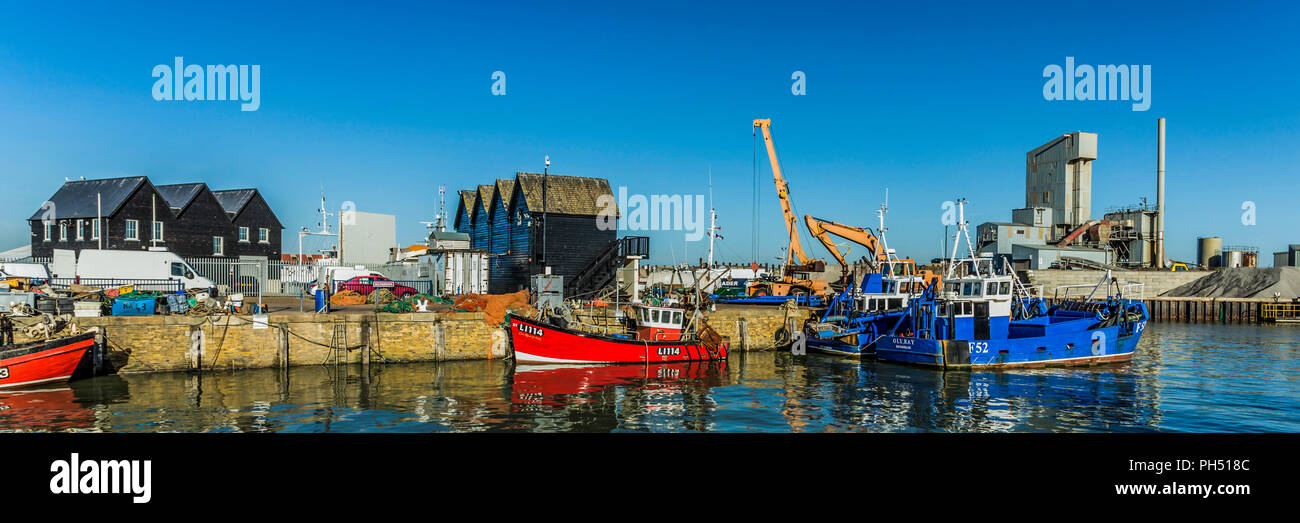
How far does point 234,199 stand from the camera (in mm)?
52906

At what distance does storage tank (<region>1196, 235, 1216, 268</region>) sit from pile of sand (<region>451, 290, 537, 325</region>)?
78797 mm

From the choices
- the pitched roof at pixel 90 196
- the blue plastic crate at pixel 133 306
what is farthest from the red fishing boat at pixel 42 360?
the pitched roof at pixel 90 196

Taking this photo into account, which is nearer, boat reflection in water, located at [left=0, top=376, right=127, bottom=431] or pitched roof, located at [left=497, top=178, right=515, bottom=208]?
boat reflection in water, located at [left=0, top=376, right=127, bottom=431]

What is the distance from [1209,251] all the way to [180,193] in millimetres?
97370

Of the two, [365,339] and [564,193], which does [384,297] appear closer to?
[365,339]

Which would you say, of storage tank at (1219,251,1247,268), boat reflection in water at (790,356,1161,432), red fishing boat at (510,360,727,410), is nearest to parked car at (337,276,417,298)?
red fishing boat at (510,360,727,410)

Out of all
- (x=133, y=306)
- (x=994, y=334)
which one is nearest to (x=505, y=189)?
(x=133, y=306)

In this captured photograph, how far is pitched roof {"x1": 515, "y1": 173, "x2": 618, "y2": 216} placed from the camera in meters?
41.5

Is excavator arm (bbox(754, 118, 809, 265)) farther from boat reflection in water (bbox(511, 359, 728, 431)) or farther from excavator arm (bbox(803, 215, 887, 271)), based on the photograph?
boat reflection in water (bbox(511, 359, 728, 431))

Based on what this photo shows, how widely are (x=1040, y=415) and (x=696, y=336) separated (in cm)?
1334

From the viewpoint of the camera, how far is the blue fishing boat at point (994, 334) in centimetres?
2800

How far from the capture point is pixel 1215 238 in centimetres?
7681
